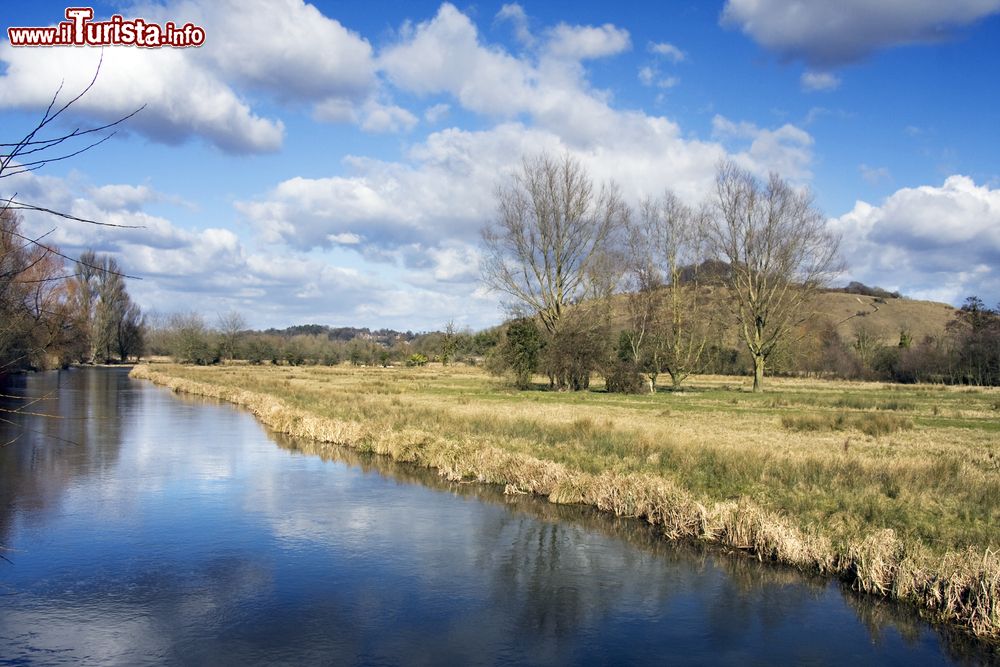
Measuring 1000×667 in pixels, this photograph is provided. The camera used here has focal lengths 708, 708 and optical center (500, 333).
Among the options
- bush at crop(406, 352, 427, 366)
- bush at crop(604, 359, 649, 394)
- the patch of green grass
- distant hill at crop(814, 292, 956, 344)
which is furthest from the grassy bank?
distant hill at crop(814, 292, 956, 344)

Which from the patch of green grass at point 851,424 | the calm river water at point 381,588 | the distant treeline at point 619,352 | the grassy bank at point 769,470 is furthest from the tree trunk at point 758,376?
the calm river water at point 381,588

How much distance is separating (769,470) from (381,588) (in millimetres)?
9423

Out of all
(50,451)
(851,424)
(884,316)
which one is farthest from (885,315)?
(50,451)

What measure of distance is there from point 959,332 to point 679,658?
76427 millimetres

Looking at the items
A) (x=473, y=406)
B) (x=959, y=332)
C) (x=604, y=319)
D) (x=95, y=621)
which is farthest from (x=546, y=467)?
(x=959, y=332)

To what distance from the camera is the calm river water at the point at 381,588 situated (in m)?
8.45

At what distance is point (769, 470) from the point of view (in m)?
15.7

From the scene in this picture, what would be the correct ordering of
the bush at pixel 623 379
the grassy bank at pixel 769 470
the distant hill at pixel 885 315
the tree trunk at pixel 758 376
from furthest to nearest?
1. the distant hill at pixel 885 315
2. the tree trunk at pixel 758 376
3. the bush at pixel 623 379
4. the grassy bank at pixel 769 470

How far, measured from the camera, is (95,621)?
29.3ft

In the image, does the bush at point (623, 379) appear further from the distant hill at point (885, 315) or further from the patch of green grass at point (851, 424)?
the distant hill at point (885, 315)

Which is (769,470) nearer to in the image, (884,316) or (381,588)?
(381,588)

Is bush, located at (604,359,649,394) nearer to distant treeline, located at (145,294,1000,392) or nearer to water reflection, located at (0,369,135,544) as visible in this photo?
distant treeline, located at (145,294,1000,392)

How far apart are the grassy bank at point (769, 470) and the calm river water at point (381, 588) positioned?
2.02 feet

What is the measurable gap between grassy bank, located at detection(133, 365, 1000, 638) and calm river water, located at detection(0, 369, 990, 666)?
616 millimetres
